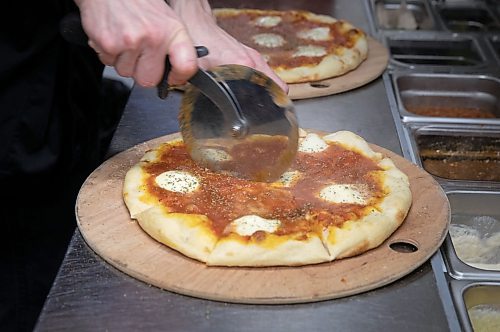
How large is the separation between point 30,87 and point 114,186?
626 millimetres

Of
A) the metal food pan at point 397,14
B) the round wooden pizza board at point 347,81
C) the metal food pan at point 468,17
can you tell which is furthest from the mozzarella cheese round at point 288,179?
the metal food pan at point 468,17

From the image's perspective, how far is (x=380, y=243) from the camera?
170cm

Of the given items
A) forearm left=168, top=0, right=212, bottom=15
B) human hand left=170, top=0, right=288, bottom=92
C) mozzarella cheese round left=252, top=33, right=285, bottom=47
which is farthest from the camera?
mozzarella cheese round left=252, top=33, right=285, bottom=47

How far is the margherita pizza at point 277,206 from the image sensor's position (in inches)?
64.1

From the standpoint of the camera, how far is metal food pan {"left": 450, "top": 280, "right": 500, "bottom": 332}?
166cm

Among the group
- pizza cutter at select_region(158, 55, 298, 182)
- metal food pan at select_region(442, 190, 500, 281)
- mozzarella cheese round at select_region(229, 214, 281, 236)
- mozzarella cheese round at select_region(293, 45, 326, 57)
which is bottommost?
metal food pan at select_region(442, 190, 500, 281)

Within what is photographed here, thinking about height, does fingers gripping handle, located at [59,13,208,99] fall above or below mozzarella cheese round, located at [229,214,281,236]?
above

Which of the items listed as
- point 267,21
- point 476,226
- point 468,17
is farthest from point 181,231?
point 468,17

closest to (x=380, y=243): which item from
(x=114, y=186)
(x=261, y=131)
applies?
(x=261, y=131)

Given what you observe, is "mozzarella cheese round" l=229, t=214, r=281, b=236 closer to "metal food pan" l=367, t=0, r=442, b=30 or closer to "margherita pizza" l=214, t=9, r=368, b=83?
"margherita pizza" l=214, t=9, r=368, b=83

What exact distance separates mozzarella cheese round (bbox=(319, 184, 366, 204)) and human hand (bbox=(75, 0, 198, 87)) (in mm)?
441

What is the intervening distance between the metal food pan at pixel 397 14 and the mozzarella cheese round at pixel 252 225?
1.88 metres

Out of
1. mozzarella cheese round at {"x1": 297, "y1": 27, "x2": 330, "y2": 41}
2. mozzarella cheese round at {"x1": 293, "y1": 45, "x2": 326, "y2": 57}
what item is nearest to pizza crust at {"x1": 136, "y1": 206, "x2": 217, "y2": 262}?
mozzarella cheese round at {"x1": 293, "y1": 45, "x2": 326, "y2": 57}

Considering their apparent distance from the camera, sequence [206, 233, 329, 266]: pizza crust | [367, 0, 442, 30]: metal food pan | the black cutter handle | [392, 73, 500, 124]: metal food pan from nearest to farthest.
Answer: [206, 233, 329, 266]: pizza crust
the black cutter handle
[392, 73, 500, 124]: metal food pan
[367, 0, 442, 30]: metal food pan
